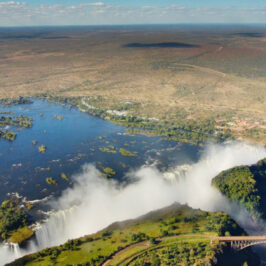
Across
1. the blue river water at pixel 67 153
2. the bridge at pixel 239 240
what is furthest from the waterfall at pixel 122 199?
the bridge at pixel 239 240

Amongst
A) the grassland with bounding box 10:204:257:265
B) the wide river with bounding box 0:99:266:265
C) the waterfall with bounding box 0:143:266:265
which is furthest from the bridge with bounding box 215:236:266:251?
the waterfall with bounding box 0:143:266:265

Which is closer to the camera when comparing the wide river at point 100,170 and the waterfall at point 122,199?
the waterfall at point 122,199

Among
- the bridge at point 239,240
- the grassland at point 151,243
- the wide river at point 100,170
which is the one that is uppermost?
the wide river at point 100,170

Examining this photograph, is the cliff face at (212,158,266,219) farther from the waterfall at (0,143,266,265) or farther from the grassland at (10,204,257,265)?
the grassland at (10,204,257,265)

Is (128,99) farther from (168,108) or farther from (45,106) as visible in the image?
(45,106)

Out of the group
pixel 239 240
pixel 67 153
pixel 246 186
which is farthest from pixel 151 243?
pixel 67 153

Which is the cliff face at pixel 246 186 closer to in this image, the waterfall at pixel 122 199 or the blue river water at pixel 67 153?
the waterfall at pixel 122 199

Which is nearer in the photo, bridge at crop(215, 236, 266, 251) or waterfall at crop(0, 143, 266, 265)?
bridge at crop(215, 236, 266, 251)

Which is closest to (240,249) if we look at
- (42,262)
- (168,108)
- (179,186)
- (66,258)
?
(179,186)
